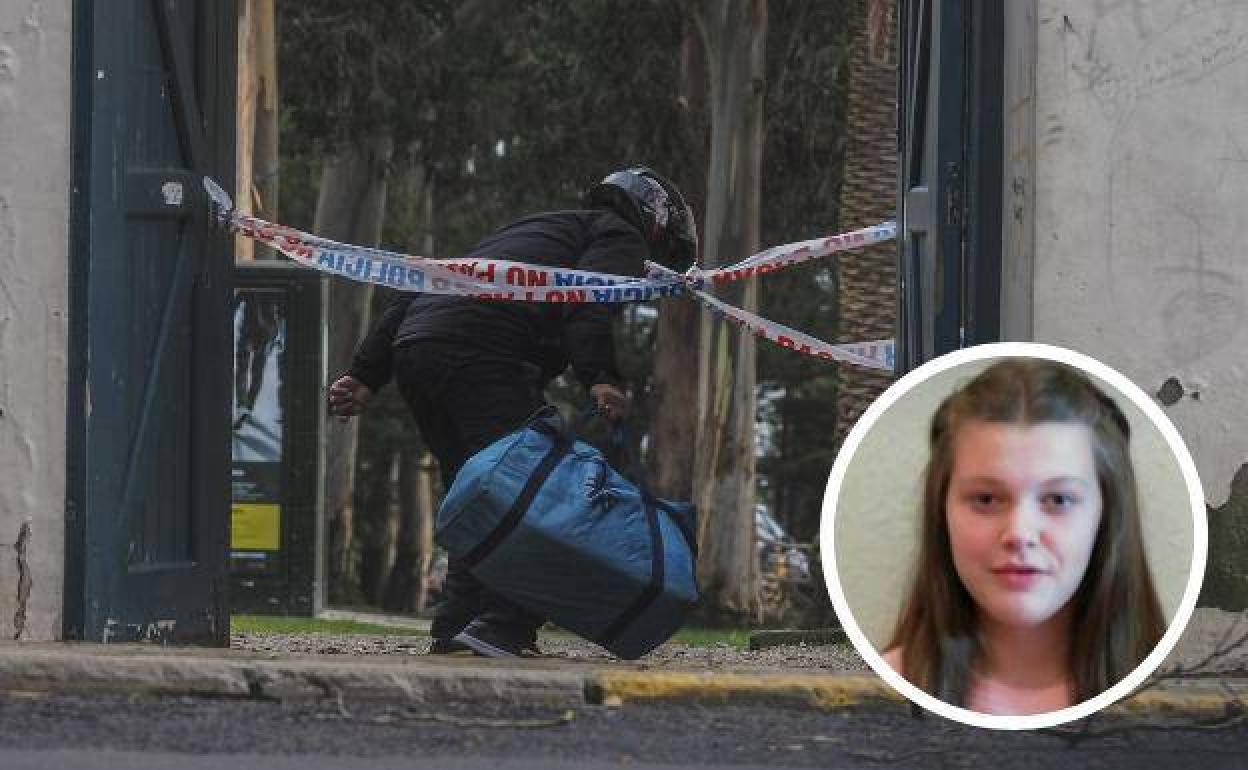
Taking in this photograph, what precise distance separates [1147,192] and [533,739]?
245 centimetres

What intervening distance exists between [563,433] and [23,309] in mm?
1579

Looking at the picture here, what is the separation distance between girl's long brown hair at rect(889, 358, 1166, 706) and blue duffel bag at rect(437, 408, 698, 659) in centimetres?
403

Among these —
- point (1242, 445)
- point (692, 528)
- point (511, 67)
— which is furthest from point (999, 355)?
point (511, 67)

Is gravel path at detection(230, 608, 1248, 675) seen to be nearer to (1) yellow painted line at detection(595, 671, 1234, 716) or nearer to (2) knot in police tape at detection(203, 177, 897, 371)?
(1) yellow painted line at detection(595, 671, 1234, 716)

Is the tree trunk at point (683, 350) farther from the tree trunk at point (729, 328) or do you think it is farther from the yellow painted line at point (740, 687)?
the yellow painted line at point (740, 687)

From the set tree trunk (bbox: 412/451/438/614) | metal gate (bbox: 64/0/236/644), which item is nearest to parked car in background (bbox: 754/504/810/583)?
tree trunk (bbox: 412/451/438/614)

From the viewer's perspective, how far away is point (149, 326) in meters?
8.01

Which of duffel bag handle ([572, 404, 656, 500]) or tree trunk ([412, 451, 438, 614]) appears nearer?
duffel bag handle ([572, 404, 656, 500])


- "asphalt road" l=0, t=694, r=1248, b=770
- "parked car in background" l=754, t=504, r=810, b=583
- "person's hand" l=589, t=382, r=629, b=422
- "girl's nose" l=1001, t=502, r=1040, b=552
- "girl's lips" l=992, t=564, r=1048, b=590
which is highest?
"person's hand" l=589, t=382, r=629, b=422

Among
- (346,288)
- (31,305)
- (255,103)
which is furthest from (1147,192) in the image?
(346,288)

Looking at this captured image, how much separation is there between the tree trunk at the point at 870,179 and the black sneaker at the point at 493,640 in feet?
30.5

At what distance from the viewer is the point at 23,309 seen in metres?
7.48

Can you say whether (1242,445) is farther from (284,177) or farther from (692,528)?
(284,177)

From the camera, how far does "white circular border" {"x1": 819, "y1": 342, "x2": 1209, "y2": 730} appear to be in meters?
3.39
